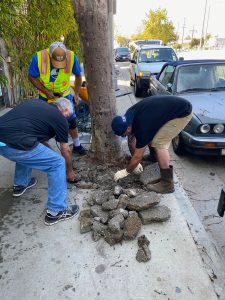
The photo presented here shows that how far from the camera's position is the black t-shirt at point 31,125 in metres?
2.69

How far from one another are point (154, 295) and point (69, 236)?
997mm

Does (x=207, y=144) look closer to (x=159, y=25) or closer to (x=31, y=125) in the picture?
(x=31, y=125)

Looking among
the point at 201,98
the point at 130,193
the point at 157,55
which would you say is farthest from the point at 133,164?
the point at 157,55

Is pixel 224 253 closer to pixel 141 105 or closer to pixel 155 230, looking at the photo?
pixel 155 230

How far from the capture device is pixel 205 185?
414 cm

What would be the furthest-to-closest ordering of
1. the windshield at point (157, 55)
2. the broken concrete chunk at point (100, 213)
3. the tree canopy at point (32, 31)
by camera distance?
the windshield at point (157, 55) → the tree canopy at point (32, 31) → the broken concrete chunk at point (100, 213)

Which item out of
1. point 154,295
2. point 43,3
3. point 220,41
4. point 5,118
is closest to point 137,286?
point 154,295

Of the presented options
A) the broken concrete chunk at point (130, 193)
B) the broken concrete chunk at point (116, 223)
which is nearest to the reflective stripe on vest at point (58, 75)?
the broken concrete chunk at point (130, 193)

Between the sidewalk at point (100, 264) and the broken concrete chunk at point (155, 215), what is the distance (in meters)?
0.06

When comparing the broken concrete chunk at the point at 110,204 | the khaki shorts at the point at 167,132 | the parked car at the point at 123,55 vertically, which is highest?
the khaki shorts at the point at 167,132

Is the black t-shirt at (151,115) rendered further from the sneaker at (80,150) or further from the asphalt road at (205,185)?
the sneaker at (80,150)

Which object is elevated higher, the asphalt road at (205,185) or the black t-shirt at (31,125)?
the black t-shirt at (31,125)

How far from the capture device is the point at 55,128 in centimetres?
286

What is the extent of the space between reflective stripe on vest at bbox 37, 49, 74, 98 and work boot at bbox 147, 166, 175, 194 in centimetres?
185
